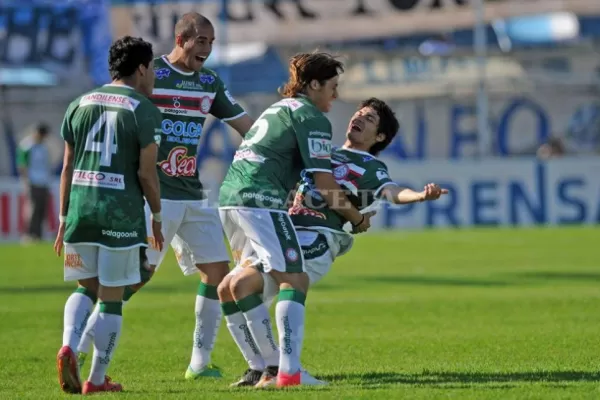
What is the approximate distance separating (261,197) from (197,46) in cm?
144

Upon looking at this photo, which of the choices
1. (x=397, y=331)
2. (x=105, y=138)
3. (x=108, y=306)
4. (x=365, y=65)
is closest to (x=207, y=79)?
(x=105, y=138)

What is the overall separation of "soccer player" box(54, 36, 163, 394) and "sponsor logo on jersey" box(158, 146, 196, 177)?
116 centimetres

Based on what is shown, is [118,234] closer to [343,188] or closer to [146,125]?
[146,125]

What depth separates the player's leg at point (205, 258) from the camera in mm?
9883

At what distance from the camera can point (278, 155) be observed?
9.00 m

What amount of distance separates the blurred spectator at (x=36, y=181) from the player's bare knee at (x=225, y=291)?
60.2 ft

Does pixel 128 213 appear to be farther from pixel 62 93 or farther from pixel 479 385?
pixel 62 93

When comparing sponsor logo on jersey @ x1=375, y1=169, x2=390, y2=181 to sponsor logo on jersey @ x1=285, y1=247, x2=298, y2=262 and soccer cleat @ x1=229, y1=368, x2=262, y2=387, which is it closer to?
sponsor logo on jersey @ x1=285, y1=247, x2=298, y2=262

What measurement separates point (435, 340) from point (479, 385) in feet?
9.05

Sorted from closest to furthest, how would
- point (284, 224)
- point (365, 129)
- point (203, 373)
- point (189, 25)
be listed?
point (284, 224), point (365, 129), point (203, 373), point (189, 25)

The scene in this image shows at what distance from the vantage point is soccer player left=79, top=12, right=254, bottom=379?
9797mm

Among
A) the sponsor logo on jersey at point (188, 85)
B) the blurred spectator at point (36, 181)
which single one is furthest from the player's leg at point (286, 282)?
the blurred spectator at point (36, 181)

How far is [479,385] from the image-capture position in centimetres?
859

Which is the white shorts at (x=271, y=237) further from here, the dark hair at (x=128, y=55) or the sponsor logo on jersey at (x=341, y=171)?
the dark hair at (x=128, y=55)
